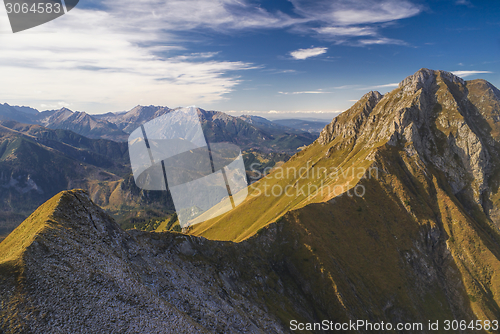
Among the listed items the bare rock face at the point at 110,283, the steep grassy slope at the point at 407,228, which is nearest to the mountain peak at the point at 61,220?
the bare rock face at the point at 110,283

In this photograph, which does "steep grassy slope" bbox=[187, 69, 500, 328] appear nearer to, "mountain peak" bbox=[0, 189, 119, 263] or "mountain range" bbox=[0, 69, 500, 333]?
"mountain range" bbox=[0, 69, 500, 333]

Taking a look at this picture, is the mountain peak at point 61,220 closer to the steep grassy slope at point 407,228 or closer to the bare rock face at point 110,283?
the bare rock face at point 110,283

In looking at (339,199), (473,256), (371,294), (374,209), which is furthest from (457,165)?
Result: (371,294)

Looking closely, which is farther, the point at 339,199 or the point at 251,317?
the point at 339,199

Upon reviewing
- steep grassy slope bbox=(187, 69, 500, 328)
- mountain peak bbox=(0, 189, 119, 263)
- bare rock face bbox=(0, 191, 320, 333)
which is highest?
mountain peak bbox=(0, 189, 119, 263)

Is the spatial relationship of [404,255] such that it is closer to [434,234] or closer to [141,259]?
[434,234]

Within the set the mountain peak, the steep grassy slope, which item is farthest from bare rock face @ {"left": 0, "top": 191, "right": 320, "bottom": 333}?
the steep grassy slope
